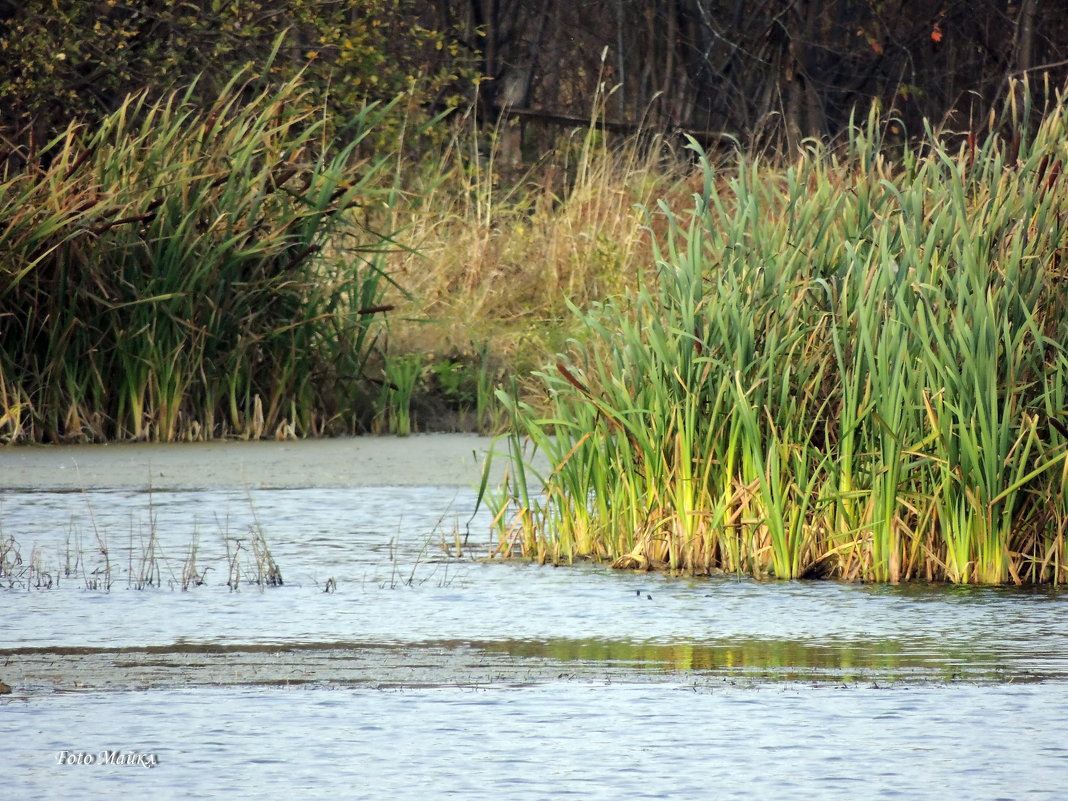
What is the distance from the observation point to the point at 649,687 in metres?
4.68

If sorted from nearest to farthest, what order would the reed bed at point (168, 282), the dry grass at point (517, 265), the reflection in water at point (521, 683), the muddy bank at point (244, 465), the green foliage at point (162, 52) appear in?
the reflection in water at point (521, 683)
the muddy bank at point (244, 465)
the reed bed at point (168, 282)
the dry grass at point (517, 265)
the green foliage at point (162, 52)

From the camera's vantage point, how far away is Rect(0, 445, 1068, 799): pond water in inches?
153

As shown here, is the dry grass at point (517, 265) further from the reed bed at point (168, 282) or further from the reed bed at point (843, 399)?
the reed bed at point (843, 399)

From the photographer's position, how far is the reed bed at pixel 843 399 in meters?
6.24

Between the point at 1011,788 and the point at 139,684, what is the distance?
1.97 meters

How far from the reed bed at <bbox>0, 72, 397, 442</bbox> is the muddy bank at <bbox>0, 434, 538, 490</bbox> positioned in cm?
23

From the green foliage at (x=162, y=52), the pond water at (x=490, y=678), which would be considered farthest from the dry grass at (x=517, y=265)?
the pond water at (x=490, y=678)

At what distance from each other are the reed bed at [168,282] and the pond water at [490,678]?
273cm

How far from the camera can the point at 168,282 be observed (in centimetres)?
999

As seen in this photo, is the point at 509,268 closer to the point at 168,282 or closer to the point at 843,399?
the point at 168,282

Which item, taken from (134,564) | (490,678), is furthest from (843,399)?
(134,564)

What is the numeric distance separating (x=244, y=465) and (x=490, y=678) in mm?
4622

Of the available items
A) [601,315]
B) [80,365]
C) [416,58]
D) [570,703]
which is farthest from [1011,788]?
[416,58]

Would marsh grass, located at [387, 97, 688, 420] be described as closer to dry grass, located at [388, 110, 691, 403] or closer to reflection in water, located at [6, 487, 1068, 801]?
dry grass, located at [388, 110, 691, 403]
